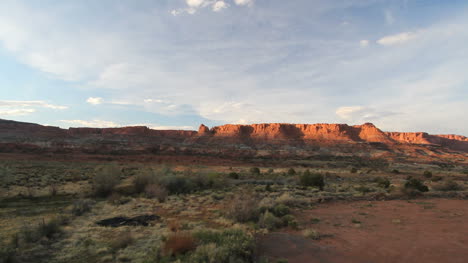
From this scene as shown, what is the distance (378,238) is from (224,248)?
5.09m

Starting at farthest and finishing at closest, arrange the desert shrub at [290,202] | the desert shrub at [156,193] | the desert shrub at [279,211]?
the desert shrub at [156,193] → the desert shrub at [290,202] → the desert shrub at [279,211]

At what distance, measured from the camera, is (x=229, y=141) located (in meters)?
83.6

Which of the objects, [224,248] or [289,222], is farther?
[289,222]

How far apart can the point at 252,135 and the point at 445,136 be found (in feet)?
376

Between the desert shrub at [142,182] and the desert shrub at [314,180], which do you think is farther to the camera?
the desert shrub at [314,180]

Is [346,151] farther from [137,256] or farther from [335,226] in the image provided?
[137,256]

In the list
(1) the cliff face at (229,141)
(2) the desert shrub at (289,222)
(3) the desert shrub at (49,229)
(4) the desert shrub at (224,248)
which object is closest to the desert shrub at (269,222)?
(2) the desert shrub at (289,222)

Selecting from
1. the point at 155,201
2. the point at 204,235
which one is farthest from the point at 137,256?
the point at 155,201

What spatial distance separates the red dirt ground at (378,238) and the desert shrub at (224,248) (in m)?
0.64

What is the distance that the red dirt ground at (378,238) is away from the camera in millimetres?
6117

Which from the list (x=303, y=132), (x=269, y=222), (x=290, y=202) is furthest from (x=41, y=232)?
(x=303, y=132)

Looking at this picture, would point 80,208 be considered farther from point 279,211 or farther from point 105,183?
point 279,211

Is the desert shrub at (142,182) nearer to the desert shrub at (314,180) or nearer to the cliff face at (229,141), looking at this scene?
the desert shrub at (314,180)

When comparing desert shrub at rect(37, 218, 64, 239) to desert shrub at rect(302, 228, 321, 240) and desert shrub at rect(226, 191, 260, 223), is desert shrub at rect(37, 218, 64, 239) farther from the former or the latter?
desert shrub at rect(302, 228, 321, 240)
